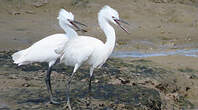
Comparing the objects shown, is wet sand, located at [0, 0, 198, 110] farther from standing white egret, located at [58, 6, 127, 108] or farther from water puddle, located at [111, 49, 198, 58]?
standing white egret, located at [58, 6, 127, 108]

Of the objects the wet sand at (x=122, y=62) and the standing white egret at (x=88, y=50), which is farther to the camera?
the wet sand at (x=122, y=62)

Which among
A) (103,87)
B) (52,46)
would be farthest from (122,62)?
(52,46)

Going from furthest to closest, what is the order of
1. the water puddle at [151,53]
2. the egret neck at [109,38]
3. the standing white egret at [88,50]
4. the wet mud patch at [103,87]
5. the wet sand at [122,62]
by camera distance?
the water puddle at [151,53], the wet sand at [122,62], the wet mud patch at [103,87], the egret neck at [109,38], the standing white egret at [88,50]

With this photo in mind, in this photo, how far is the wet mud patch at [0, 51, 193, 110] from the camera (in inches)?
265

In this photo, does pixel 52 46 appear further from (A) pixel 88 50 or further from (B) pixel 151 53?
(B) pixel 151 53

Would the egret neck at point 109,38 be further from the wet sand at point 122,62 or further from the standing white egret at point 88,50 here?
the wet sand at point 122,62

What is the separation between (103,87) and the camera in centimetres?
774

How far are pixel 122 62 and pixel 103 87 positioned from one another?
2196mm

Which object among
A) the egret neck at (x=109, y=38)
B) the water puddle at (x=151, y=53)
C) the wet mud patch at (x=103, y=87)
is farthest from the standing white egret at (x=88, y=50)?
the water puddle at (x=151, y=53)

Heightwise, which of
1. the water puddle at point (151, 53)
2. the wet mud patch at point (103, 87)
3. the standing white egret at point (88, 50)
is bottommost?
the water puddle at point (151, 53)

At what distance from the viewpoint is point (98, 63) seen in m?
6.68

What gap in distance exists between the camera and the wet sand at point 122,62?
7.12 meters

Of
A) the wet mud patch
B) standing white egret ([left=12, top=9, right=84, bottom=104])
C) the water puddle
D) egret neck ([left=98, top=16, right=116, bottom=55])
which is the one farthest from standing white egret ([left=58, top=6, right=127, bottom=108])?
the water puddle

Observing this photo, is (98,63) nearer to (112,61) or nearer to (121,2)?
(112,61)
